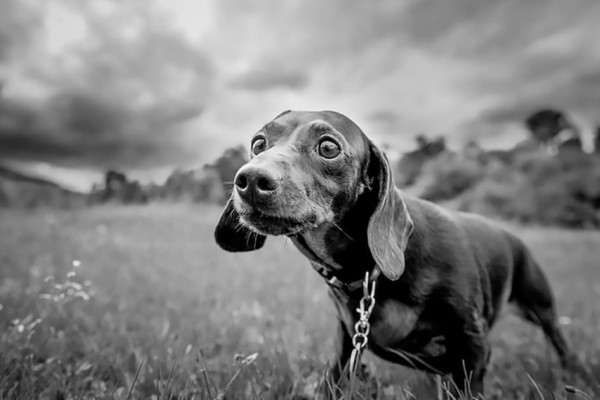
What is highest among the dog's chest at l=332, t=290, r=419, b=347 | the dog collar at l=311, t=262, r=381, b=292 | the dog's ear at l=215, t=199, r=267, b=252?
the dog's ear at l=215, t=199, r=267, b=252

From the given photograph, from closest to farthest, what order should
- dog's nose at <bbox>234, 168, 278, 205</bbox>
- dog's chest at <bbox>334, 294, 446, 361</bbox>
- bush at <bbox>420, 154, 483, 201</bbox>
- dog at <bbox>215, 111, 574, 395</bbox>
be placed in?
dog's nose at <bbox>234, 168, 278, 205</bbox> < dog at <bbox>215, 111, 574, 395</bbox> < dog's chest at <bbox>334, 294, 446, 361</bbox> < bush at <bbox>420, 154, 483, 201</bbox>

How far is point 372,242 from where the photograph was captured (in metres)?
2.07

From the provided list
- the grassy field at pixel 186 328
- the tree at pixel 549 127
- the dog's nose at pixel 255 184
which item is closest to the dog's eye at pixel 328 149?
the dog's nose at pixel 255 184

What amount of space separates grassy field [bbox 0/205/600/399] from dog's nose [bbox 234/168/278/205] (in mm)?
713

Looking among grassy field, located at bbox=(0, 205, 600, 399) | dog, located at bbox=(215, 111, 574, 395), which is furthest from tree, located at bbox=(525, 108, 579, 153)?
dog, located at bbox=(215, 111, 574, 395)

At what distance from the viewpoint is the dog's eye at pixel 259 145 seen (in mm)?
2356

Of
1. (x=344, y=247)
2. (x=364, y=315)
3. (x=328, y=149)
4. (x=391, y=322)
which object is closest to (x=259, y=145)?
(x=328, y=149)

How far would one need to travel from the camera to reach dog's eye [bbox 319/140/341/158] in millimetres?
2160

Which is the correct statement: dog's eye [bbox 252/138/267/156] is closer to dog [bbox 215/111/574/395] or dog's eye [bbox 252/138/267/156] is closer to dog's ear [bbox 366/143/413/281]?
dog [bbox 215/111/574/395]

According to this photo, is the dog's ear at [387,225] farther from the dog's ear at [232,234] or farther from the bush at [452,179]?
the bush at [452,179]

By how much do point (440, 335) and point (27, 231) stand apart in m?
10.5

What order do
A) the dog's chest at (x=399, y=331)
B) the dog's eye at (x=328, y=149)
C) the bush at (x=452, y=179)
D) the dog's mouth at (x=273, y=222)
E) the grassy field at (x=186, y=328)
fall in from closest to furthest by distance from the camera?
the dog's mouth at (x=273, y=222) → the dog's eye at (x=328, y=149) → the dog's chest at (x=399, y=331) → the grassy field at (x=186, y=328) → the bush at (x=452, y=179)

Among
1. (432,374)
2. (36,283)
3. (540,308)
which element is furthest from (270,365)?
(36,283)

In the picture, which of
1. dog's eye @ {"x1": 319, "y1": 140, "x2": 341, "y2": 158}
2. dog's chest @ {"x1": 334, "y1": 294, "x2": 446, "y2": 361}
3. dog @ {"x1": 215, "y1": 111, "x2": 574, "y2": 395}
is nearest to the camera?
dog @ {"x1": 215, "y1": 111, "x2": 574, "y2": 395}
